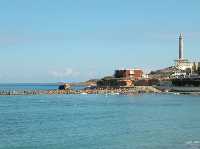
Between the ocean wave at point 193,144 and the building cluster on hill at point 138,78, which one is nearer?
the ocean wave at point 193,144

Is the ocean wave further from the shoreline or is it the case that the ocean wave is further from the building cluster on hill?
the building cluster on hill

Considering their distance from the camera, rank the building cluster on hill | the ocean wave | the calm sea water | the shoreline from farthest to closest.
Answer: the building cluster on hill, the shoreline, the calm sea water, the ocean wave

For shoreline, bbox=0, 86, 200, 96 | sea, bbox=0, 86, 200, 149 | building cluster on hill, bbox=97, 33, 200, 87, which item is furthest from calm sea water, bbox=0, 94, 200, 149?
building cluster on hill, bbox=97, 33, 200, 87

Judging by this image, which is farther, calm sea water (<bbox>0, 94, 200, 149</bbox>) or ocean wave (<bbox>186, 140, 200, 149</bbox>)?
calm sea water (<bbox>0, 94, 200, 149</bbox>)

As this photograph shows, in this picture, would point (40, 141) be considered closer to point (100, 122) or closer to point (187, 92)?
point (100, 122)

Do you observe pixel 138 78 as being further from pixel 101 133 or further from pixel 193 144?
pixel 193 144

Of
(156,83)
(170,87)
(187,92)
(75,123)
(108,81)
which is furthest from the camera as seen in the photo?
(108,81)

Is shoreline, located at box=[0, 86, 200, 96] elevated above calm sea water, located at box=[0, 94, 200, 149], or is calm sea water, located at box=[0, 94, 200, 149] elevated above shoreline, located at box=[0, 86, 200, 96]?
shoreline, located at box=[0, 86, 200, 96]

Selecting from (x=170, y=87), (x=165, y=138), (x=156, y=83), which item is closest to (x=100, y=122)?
(x=165, y=138)

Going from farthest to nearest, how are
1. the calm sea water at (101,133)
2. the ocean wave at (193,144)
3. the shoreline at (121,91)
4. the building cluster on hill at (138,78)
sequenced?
the building cluster on hill at (138,78) → the shoreline at (121,91) → the calm sea water at (101,133) → the ocean wave at (193,144)

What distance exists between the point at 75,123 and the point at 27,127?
582 cm

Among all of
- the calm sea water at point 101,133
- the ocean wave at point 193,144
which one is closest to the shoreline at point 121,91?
the calm sea water at point 101,133

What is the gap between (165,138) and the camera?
1631 inches

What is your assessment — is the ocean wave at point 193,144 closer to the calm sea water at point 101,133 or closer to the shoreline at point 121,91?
the calm sea water at point 101,133
